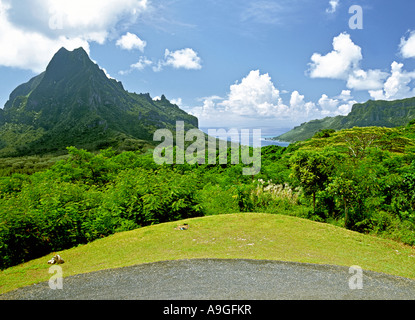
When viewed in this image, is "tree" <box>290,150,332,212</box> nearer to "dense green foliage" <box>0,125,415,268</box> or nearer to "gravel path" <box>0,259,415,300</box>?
"dense green foliage" <box>0,125,415,268</box>

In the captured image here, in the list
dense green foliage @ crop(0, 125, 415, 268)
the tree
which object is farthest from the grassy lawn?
the tree

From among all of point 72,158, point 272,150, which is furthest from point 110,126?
point 72,158

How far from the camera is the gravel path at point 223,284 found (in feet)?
18.0

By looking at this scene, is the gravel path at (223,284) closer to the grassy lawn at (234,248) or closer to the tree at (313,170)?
the grassy lawn at (234,248)

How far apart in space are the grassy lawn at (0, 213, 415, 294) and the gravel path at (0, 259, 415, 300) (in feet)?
1.88

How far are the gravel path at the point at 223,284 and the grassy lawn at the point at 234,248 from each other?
0.57m

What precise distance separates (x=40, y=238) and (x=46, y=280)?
3.09 meters

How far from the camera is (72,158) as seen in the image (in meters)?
19.4

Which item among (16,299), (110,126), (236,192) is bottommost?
(16,299)

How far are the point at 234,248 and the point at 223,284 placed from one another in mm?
2766

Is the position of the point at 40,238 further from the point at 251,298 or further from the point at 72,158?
the point at 72,158

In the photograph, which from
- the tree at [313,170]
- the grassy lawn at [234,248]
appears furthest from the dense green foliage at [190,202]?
the grassy lawn at [234,248]
